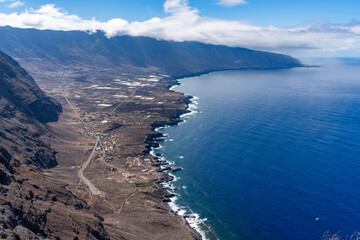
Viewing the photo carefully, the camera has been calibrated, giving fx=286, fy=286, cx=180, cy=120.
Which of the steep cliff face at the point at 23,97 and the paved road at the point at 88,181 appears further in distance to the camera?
the steep cliff face at the point at 23,97

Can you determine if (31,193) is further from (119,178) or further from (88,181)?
(119,178)

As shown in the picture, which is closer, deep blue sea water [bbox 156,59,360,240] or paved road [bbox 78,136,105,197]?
deep blue sea water [bbox 156,59,360,240]

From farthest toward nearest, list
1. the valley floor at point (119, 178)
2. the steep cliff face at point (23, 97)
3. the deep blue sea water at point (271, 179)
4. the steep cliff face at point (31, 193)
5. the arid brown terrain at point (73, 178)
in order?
the steep cliff face at point (23, 97)
the deep blue sea water at point (271, 179)
the valley floor at point (119, 178)
the arid brown terrain at point (73, 178)
the steep cliff face at point (31, 193)

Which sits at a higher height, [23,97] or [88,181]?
[23,97]

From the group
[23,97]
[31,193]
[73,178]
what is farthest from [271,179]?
[23,97]

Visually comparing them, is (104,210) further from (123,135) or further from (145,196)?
(123,135)

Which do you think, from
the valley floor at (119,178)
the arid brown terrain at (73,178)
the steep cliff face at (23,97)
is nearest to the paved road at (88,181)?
the valley floor at (119,178)

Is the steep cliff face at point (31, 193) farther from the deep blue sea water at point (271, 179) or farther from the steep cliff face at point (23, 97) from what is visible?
the deep blue sea water at point (271, 179)

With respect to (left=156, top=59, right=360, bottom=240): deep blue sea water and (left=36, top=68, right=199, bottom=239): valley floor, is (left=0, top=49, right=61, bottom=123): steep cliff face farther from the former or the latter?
(left=156, top=59, right=360, bottom=240): deep blue sea water

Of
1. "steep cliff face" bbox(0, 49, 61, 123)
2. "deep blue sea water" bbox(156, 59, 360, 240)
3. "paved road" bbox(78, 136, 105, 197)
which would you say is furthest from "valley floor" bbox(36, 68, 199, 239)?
"deep blue sea water" bbox(156, 59, 360, 240)
